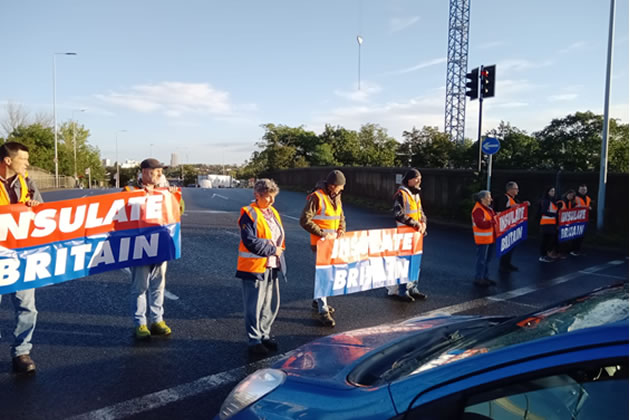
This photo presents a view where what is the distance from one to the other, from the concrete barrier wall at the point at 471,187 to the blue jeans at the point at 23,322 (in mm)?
9481

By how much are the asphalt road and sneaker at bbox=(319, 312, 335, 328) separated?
0.10 m

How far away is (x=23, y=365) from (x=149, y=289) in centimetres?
139

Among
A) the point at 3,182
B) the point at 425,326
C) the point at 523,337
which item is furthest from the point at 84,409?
the point at 523,337

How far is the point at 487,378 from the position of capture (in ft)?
5.11

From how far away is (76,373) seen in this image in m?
4.16

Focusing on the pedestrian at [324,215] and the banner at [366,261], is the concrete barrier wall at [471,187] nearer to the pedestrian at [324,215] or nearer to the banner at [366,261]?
the banner at [366,261]

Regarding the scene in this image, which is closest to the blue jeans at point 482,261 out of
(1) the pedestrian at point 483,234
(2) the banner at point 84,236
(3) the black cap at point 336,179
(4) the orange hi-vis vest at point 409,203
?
(1) the pedestrian at point 483,234

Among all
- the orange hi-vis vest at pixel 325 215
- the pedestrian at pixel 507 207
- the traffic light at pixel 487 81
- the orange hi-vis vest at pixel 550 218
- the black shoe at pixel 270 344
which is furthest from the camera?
the traffic light at pixel 487 81

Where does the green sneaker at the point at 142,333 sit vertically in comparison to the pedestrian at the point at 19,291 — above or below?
below

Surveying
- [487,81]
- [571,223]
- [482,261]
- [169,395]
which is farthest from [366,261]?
[487,81]

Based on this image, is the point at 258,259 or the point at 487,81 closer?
the point at 258,259

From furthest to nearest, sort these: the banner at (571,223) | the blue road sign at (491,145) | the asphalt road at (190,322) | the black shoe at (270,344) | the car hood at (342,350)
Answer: the blue road sign at (491,145), the banner at (571,223), the black shoe at (270,344), the asphalt road at (190,322), the car hood at (342,350)

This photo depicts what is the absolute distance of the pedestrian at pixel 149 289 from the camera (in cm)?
501

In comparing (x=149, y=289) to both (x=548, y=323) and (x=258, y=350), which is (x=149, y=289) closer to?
(x=258, y=350)
